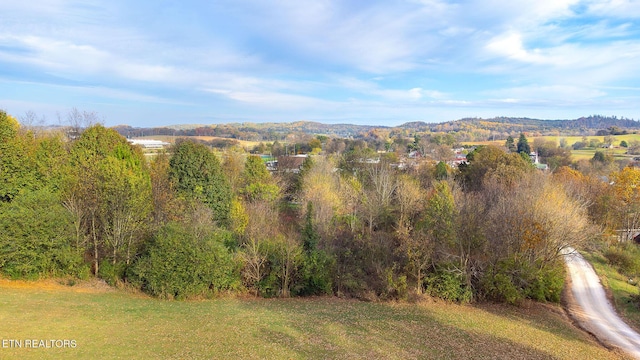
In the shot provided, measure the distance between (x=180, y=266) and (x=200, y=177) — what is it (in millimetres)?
10585

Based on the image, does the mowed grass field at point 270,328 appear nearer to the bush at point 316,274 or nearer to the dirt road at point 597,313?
the dirt road at point 597,313

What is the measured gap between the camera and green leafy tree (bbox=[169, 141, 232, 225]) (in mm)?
29625

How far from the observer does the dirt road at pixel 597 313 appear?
1796cm

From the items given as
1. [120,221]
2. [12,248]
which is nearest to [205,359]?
[120,221]

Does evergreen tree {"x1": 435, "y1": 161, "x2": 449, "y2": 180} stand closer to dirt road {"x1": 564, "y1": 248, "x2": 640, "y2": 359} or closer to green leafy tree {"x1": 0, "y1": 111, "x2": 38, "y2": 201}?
dirt road {"x1": 564, "y1": 248, "x2": 640, "y2": 359}

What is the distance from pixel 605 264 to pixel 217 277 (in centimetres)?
3214

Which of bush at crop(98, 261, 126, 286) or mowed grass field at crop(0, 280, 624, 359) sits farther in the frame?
bush at crop(98, 261, 126, 286)

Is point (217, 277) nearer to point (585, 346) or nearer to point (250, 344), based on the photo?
point (250, 344)

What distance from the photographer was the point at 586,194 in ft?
128

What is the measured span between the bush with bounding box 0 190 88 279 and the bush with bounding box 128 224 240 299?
4268 millimetres

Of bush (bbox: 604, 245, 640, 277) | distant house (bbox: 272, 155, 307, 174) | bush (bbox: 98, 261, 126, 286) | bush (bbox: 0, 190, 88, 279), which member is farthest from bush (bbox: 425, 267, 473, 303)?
distant house (bbox: 272, 155, 307, 174)

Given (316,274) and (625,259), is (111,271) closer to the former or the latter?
(316,274)

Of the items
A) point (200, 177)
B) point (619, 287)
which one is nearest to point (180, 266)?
point (200, 177)

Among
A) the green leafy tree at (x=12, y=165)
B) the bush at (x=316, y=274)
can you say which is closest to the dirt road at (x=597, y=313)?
the bush at (x=316, y=274)
